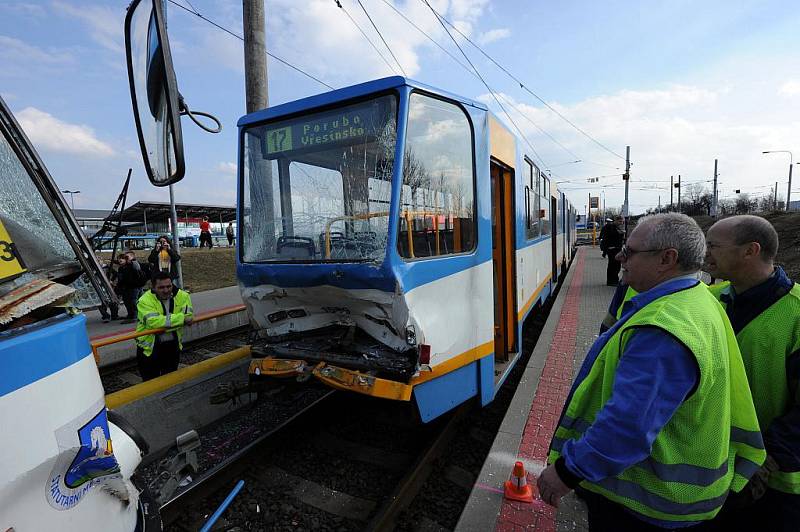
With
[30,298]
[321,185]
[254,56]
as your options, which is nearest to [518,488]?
[321,185]

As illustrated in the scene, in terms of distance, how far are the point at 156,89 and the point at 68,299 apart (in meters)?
0.85

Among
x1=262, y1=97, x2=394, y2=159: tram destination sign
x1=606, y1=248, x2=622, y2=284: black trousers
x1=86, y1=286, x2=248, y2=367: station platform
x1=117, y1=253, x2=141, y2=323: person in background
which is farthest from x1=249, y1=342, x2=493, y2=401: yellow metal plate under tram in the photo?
x1=606, y1=248, x2=622, y2=284: black trousers

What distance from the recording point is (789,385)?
6.33 feet

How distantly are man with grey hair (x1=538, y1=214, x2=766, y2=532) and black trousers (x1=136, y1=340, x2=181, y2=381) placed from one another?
15.3ft

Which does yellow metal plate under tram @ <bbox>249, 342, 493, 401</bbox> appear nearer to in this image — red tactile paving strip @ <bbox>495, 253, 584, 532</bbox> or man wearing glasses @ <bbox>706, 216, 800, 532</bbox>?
red tactile paving strip @ <bbox>495, 253, 584, 532</bbox>

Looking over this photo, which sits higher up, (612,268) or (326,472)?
(612,268)

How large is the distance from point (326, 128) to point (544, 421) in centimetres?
329

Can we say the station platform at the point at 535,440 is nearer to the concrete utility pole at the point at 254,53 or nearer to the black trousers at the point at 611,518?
the black trousers at the point at 611,518

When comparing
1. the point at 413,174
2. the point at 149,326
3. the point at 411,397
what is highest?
the point at 413,174

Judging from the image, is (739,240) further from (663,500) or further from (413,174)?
(413,174)

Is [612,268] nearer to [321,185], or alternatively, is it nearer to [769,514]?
[321,185]

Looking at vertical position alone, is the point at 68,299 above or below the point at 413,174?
below

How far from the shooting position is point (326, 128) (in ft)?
12.7

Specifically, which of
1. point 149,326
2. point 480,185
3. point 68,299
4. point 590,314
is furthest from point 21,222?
point 590,314
